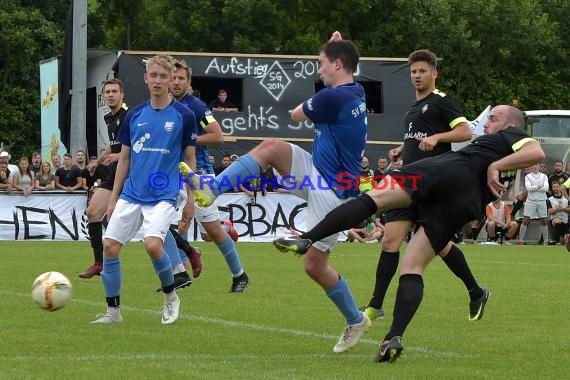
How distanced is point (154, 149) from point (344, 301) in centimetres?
209

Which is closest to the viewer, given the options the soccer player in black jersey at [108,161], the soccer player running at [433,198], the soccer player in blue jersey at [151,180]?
the soccer player running at [433,198]

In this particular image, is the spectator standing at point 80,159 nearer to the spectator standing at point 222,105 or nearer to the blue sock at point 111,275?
the spectator standing at point 222,105

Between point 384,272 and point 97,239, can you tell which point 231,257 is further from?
point 384,272

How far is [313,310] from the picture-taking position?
1027 cm

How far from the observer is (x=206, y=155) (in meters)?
12.1

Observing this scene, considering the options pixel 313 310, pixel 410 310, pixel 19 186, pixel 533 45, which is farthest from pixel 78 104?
pixel 533 45

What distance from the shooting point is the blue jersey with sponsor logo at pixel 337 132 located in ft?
24.5

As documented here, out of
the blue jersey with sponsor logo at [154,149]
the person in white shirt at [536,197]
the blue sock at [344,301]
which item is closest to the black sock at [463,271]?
the blue sock at [344,301]

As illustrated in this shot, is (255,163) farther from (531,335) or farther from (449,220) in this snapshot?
(531,335)

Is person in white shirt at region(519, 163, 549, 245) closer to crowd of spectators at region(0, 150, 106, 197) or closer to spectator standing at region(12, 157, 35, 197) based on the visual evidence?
crowd of spectators at region(0, 150, 106, 197)

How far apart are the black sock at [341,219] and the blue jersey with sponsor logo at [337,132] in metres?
0.66

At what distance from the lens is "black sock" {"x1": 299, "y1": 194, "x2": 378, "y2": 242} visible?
676 centimetres

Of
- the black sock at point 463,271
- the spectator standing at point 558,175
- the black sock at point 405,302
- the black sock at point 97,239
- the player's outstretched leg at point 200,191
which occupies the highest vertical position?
the player's outstretched leg at point 200,191

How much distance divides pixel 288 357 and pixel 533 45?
4201 cm
